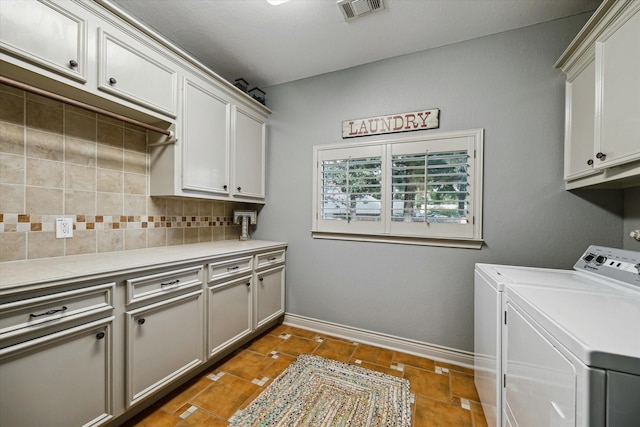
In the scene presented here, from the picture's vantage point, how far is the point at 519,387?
3.40ft

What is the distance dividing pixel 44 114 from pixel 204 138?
2.97 feet

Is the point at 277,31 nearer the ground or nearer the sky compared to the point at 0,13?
nearer the sky

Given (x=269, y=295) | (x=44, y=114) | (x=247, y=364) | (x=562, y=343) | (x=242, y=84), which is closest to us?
(x=562, y=343)

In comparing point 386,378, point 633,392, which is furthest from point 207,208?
point 633,392

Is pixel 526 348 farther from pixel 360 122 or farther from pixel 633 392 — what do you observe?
pixel 360 122

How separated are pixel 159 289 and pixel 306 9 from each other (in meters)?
2.11

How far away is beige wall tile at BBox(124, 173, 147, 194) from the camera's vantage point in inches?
74.8

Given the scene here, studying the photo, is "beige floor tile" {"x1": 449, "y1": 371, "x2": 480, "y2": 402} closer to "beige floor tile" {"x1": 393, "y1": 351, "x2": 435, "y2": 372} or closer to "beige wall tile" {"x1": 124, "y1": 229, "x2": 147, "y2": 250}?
"beige floor tile" {"x1": 393, "y1": 351, "x2": 435, "y2": 372}

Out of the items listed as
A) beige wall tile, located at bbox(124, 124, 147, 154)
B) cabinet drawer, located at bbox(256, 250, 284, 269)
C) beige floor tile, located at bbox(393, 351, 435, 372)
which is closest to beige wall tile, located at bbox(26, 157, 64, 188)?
beige wall tile, located at bbox(124, 124, 147, 154)

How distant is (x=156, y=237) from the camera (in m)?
2.11

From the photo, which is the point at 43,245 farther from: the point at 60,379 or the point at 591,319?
the point at 591,319

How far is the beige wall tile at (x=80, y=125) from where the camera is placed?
1.59 m

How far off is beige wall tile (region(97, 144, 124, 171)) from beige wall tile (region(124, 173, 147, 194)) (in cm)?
9

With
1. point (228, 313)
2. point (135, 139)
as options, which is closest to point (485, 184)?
point (228, 313)
